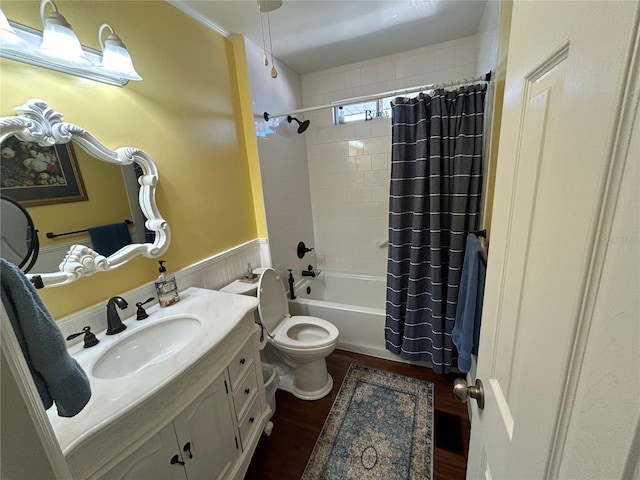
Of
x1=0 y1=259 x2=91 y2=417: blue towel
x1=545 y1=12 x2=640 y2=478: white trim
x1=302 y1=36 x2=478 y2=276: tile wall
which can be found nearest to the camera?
x1=545 y1=12 x2=640 y2=478: white trim

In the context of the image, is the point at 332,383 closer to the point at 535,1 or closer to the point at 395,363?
the point at 395,363

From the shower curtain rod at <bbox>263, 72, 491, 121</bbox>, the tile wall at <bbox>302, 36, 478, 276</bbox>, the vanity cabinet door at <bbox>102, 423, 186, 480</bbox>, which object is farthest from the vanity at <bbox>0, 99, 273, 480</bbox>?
the tile wall at <bbox>302, 36, 478, 276</bbox>

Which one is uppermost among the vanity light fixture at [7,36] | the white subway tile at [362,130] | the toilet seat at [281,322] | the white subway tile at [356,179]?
the vanity light fixture at [7,36]

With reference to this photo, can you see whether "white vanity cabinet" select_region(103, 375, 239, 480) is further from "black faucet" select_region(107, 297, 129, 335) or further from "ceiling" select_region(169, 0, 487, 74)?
"ceiling" select_region(169, 0, 487, 74)

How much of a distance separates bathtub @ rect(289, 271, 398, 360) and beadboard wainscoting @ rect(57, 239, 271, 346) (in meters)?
0.56

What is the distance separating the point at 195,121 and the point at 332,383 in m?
1.99

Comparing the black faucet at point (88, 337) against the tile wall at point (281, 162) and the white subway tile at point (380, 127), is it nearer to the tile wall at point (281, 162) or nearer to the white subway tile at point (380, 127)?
the tile wall at point (281, 162)

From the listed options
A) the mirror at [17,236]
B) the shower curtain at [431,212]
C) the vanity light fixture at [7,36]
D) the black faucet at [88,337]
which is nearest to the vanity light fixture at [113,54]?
the vanity light fixture at [7,36]

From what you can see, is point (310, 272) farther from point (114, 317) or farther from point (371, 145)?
point (114, 317)

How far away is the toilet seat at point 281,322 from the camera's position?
1682mm

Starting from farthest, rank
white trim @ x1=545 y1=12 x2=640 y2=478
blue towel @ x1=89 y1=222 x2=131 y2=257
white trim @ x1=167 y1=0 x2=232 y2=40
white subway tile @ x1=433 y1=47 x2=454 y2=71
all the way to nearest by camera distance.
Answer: white subway tile @ x1=433 y1=47 x2=454 y2=71
white trim @ x1=167 y1=0 x2=232 y2=40
blue towel @ x1=89 y1=222 x2=131 y2=257
white trim @ x1=545 y1=12 x2=640 y2=478

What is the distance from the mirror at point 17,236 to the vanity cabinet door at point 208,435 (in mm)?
774

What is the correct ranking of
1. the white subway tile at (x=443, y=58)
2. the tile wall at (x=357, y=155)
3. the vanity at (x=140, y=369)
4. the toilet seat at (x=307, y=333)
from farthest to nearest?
the tile wall at (x=357, y=155)
the white subway tile at (x=443, y=58)
the toilet seat at (x=307, y=333)
the vanity at (x=140, y=369)

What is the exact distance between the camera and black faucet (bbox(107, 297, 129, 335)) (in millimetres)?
1101
